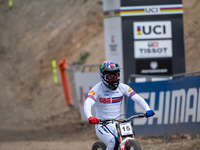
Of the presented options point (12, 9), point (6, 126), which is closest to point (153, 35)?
point (6, 126)

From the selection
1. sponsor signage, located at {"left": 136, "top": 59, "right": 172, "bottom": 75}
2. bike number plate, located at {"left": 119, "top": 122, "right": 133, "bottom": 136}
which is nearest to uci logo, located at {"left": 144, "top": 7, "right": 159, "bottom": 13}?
sponsor signage, located at {"left": 136, "top": 59, "right": 172, "bottom": 75}

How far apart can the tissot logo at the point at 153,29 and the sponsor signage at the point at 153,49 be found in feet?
0.69

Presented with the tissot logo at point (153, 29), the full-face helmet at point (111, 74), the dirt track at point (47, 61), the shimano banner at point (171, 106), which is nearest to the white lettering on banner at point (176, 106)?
the shimano banner at point (171, 106)

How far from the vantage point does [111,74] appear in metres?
5.68

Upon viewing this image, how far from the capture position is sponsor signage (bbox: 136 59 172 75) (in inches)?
464

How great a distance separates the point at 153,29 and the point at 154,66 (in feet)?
4.25

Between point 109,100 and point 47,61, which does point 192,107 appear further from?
point 47,61

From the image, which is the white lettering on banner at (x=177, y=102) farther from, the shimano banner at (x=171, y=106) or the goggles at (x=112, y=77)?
the goggles at (x=112, y=77)

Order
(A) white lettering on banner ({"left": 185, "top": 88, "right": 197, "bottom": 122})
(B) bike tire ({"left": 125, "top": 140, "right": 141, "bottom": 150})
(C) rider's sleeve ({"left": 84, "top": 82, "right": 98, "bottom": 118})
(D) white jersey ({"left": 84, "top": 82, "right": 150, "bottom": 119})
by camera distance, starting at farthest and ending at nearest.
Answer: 1. (A) white lettering on banner ({"left": 185, "top": 88, "right": 197, "bottom": 122})
2. (D) white jersey ({"left": 84, "top": 82, "right": 150, "bottom": 119})
3. (C) rider's sleeve ({"left": 84, "top": 82, "right": 98, "bottom": 118})
4. (B) bike tire ({"left": 125, "top": 140, "right": 141, "bottom": 150})

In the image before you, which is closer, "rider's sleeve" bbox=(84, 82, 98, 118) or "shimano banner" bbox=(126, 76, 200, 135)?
"rider's sleeve" bbox=(84, 82, 98, 118)

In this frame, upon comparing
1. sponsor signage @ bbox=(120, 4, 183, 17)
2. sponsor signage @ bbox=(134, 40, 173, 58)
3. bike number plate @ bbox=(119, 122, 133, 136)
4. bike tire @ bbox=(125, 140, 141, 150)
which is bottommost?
bike tire @ bbox=(125, 140, 141, 150)

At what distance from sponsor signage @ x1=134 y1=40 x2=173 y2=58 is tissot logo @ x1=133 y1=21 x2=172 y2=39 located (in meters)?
0.21

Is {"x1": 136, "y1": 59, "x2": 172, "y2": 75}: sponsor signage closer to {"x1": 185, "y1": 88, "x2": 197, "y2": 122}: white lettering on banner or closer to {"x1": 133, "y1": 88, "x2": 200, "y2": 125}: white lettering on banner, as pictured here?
{"x1": 133, "y1": 88, "x2": 200, "y2": 125}: white lettering on banner

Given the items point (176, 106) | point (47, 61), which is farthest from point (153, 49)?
point (47, 61)
